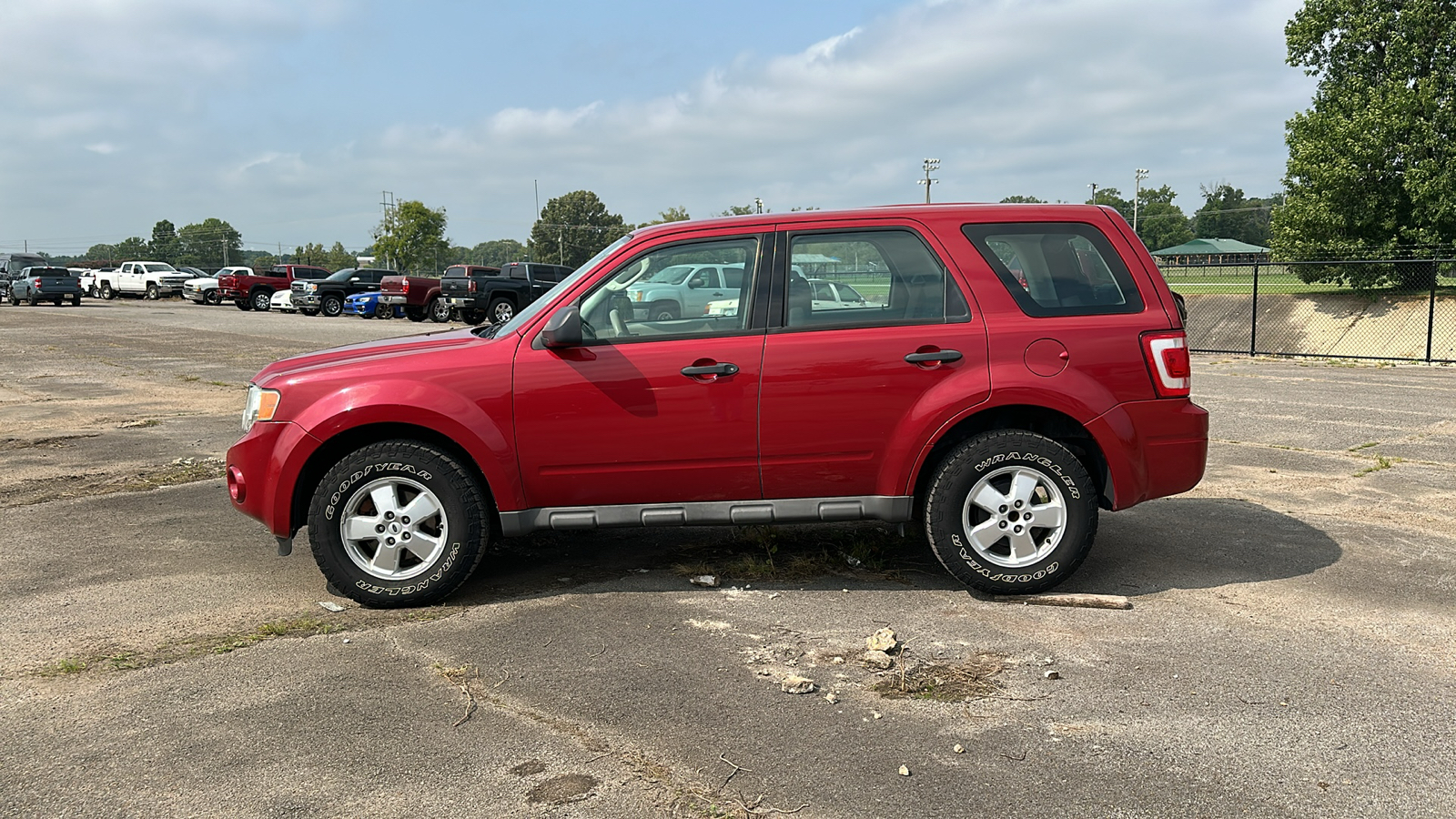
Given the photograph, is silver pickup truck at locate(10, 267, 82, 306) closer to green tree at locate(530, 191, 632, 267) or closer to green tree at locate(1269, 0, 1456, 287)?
green tree at locate(1269, 0, 1456, 287)

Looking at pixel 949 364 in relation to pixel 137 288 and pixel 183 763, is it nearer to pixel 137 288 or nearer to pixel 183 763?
pixel 183 763

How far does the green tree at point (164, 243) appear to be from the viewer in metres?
126

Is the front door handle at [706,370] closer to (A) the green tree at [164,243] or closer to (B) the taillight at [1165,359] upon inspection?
(B) the taillight at [1165,359]

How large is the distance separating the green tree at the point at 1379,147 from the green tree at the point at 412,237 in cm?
7534

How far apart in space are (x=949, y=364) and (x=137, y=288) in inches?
2210

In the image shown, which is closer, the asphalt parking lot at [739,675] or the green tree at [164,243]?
the asphalt parking lot at [739,675]

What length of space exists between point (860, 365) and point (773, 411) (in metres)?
0.46

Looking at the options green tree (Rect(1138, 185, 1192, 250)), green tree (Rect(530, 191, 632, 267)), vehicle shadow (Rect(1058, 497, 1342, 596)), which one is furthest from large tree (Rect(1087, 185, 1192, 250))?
vehicle shadow (Rect(1058, 497, 1342, 596))

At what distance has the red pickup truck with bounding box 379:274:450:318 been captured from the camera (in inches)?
1348

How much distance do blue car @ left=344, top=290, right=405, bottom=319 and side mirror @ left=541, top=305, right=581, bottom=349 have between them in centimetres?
3314

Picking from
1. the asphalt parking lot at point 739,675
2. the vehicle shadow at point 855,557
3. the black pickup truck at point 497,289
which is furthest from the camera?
the black pickup truck at point 497,289

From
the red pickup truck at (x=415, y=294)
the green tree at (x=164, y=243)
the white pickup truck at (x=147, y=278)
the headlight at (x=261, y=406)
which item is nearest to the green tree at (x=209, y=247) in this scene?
the green tree at (x=164, y=243)

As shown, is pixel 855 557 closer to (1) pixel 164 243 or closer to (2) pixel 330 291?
(2) pixel 330 291

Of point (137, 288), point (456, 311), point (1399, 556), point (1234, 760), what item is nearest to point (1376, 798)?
point (1234, 760)
